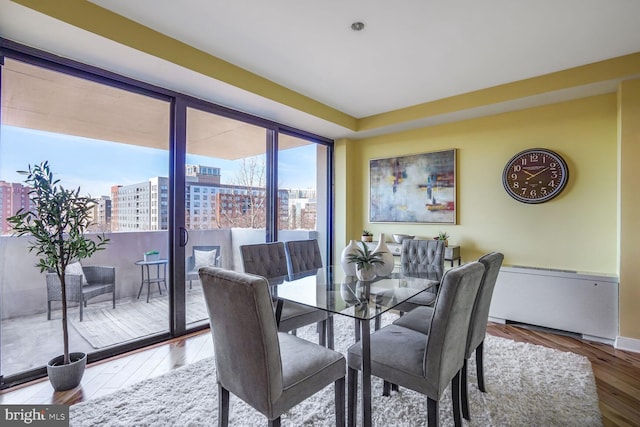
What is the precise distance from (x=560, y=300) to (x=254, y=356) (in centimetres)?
333

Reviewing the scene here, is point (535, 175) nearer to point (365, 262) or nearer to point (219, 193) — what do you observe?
point (365, 262)

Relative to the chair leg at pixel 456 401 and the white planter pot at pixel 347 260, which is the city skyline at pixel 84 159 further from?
the chair leg at pixel 456 401

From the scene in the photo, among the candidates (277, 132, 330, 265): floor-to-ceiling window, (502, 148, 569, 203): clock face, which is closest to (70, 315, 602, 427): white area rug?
(502, 148, 569, 203): clock face

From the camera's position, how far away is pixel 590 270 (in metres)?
3.21

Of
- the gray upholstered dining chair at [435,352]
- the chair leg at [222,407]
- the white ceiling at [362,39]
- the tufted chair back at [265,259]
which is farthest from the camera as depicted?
the tufted chair back at [265,259]

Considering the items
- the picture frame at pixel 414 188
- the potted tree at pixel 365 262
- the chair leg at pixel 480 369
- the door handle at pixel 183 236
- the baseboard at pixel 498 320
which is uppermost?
the picture frame at pixel 414 188

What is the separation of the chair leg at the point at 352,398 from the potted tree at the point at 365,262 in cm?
82

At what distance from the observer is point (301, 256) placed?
311cm

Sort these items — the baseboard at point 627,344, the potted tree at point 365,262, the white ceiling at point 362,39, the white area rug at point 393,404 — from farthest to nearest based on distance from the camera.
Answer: the baseboard at point 627,344
the potted tree at point 365,262
the white ceiling at point 362,39
the white area rug at point 393,404

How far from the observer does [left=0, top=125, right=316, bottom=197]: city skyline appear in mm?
2236

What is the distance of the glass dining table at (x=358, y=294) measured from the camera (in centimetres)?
161

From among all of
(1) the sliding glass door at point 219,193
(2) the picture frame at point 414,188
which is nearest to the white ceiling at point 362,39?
(1) the sliding glass door at point 219,193

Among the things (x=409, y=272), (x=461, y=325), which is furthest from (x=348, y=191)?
(x=461, y=325)

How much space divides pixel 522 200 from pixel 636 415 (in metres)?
2.21
